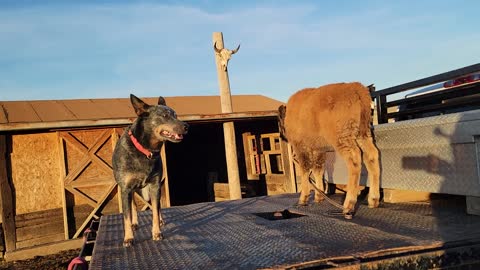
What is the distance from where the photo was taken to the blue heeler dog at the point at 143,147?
4.20 m

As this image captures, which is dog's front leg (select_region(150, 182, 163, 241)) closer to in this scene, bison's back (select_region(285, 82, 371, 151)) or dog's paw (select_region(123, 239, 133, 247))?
dog's paw (select_region(123, 239, 133, 247))

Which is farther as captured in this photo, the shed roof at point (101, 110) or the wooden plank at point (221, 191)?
the wooden plank at point (221, 191)

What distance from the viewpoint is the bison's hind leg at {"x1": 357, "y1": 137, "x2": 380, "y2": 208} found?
14.9 feet

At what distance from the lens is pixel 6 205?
1060 cm

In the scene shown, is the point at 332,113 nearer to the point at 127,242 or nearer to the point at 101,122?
the point at 127,242

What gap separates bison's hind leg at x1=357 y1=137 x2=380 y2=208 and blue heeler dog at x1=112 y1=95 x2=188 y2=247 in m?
2.00

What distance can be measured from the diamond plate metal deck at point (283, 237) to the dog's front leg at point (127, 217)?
0.10 meters

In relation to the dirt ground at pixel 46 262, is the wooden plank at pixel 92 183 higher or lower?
higher

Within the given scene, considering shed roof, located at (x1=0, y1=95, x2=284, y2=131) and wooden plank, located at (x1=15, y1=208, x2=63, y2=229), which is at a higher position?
shed roof, located at (x1=0, y1=95, x2=284, y2=131)

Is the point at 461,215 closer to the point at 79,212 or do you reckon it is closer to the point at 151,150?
the point at 151,150

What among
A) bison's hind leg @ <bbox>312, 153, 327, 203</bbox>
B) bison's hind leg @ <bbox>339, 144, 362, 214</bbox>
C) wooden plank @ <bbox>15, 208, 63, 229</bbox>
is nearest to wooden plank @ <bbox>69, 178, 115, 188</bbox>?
wooden plank @ <bbox>15, 208, 63, 229</bbox>

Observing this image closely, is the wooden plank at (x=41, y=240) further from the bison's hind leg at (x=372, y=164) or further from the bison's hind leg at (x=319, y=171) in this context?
the bison's hind leg at (x=372, y=164)

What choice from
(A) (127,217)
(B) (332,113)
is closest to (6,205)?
(A) (127,217)

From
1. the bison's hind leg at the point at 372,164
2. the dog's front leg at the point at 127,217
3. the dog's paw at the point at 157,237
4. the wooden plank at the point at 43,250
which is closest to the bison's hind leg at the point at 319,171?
the bison's hind leg at the point at 372,164
